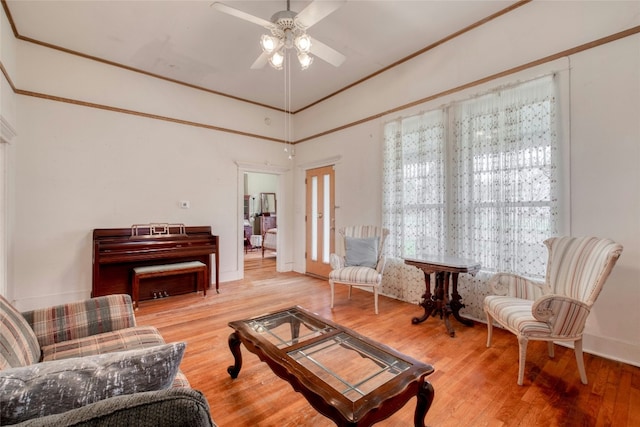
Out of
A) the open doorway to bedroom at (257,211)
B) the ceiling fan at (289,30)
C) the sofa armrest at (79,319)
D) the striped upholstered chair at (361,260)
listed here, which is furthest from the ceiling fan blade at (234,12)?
the open doorway to bedroom at (257,211)

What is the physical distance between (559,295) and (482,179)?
56.2 inches

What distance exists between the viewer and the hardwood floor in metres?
1.63

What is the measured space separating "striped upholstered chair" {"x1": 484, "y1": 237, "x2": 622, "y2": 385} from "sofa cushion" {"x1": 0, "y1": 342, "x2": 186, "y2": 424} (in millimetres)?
2219

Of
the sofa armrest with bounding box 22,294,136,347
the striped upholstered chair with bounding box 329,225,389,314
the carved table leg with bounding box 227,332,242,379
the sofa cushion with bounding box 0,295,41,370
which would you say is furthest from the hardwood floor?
the sofa cushion with bounding box 0,295,41,370

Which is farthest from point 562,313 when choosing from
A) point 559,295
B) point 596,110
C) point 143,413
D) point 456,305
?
point 143,413

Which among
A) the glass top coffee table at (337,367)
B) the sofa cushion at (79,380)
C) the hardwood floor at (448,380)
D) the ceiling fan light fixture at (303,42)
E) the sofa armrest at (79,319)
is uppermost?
the ceiling fan light fixture at (303,42)

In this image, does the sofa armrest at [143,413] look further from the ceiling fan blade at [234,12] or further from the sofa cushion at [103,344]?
the ceiling fan blade at [234,12]

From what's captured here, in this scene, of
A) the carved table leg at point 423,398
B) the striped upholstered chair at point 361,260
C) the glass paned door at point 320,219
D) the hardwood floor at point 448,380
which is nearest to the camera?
the carved table leg at point 423,398

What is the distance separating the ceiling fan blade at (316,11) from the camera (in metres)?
2.05

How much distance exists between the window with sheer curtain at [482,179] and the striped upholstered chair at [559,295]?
0.94 ft

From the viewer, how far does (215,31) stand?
3156 millimetres

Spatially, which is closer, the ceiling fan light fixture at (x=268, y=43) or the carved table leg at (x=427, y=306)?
the ceiling fan light fixture at (x=268, y=43)

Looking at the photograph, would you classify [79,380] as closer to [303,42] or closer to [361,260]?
[303,42]

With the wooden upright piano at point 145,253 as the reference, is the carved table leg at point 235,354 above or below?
below
